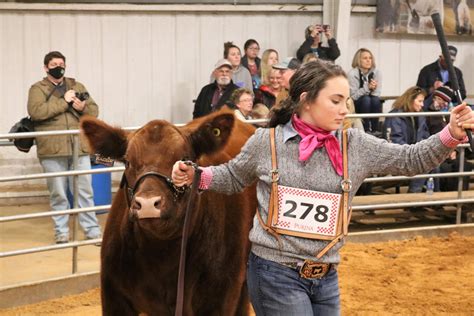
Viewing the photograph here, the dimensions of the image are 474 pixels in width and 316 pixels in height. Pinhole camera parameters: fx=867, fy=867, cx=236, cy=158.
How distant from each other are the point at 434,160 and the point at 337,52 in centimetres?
879

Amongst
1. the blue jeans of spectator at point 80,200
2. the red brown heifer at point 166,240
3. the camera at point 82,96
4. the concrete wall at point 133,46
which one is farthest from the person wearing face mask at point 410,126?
the red brown heifer at point 166,240

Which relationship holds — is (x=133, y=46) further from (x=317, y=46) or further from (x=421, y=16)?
(x=421, y=16)

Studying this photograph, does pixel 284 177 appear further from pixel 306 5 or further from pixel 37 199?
pixel 306 5

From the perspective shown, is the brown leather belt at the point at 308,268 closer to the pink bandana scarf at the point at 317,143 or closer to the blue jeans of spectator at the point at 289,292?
the blue jeans of spectator at the point at 289,292

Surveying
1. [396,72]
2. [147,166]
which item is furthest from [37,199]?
[147,166]

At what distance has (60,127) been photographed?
28.8 ft

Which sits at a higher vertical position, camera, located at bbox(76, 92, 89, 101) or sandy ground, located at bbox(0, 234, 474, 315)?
camera, located at bbox(76, 92, 89, 101)

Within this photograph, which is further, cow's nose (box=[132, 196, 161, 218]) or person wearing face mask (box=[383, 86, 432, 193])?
person wearing face mask (box=[383, 86, 432, 193])

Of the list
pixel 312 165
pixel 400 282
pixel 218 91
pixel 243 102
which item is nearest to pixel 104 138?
pixel 312 165

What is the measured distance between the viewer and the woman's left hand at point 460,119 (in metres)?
3.44

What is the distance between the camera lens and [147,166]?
4328 mm

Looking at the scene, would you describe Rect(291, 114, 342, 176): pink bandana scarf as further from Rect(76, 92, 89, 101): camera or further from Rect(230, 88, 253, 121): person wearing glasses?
Rect(76, 92, 89, 101): camera

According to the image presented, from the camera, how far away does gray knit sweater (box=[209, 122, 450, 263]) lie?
11.8ft

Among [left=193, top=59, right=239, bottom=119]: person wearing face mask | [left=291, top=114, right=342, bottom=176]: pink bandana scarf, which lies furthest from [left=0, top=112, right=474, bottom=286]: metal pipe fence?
[left=291, top=114, right=342, bottom=176]: pink bandana scarf
